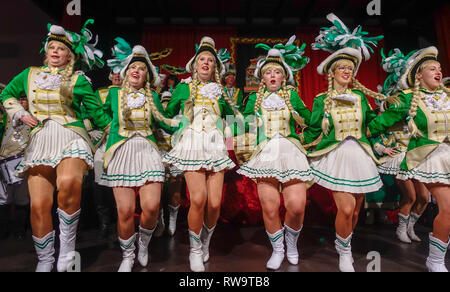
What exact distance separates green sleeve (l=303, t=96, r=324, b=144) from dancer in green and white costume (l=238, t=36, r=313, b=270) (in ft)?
0.27

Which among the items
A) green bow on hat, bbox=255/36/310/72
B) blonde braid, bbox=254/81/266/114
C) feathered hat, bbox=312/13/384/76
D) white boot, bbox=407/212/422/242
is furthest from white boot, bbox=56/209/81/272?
white boot, bbox=407/212/422/242

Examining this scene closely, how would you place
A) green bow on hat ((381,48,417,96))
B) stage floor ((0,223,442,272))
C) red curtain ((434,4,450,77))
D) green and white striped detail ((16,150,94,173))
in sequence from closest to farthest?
1. green and white striped detail ((16,150,94,173))
2. stage floor ((0,223,442,272))
3. green bow on hat ((381,48,417,96))
4. red curtain ((434,4,450,77))

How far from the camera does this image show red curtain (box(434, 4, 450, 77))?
5.57m

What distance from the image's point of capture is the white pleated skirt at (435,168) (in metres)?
2.26

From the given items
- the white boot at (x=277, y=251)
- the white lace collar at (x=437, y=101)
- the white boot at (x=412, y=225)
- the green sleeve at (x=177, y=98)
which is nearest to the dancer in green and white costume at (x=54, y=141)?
the green sleeve at (x=177, y=98)

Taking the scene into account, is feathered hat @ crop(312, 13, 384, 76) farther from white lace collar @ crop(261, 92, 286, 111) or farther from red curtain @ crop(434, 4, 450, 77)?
red curtain @ crop(434, 4, 450, 77)

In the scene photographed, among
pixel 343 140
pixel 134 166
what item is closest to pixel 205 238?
pixel 134 166

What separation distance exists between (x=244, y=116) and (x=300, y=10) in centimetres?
611

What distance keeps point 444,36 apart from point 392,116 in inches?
187

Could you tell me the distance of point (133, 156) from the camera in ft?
7.66

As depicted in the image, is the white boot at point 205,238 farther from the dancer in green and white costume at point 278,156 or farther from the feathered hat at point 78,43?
the feathered hat at point 78,43
